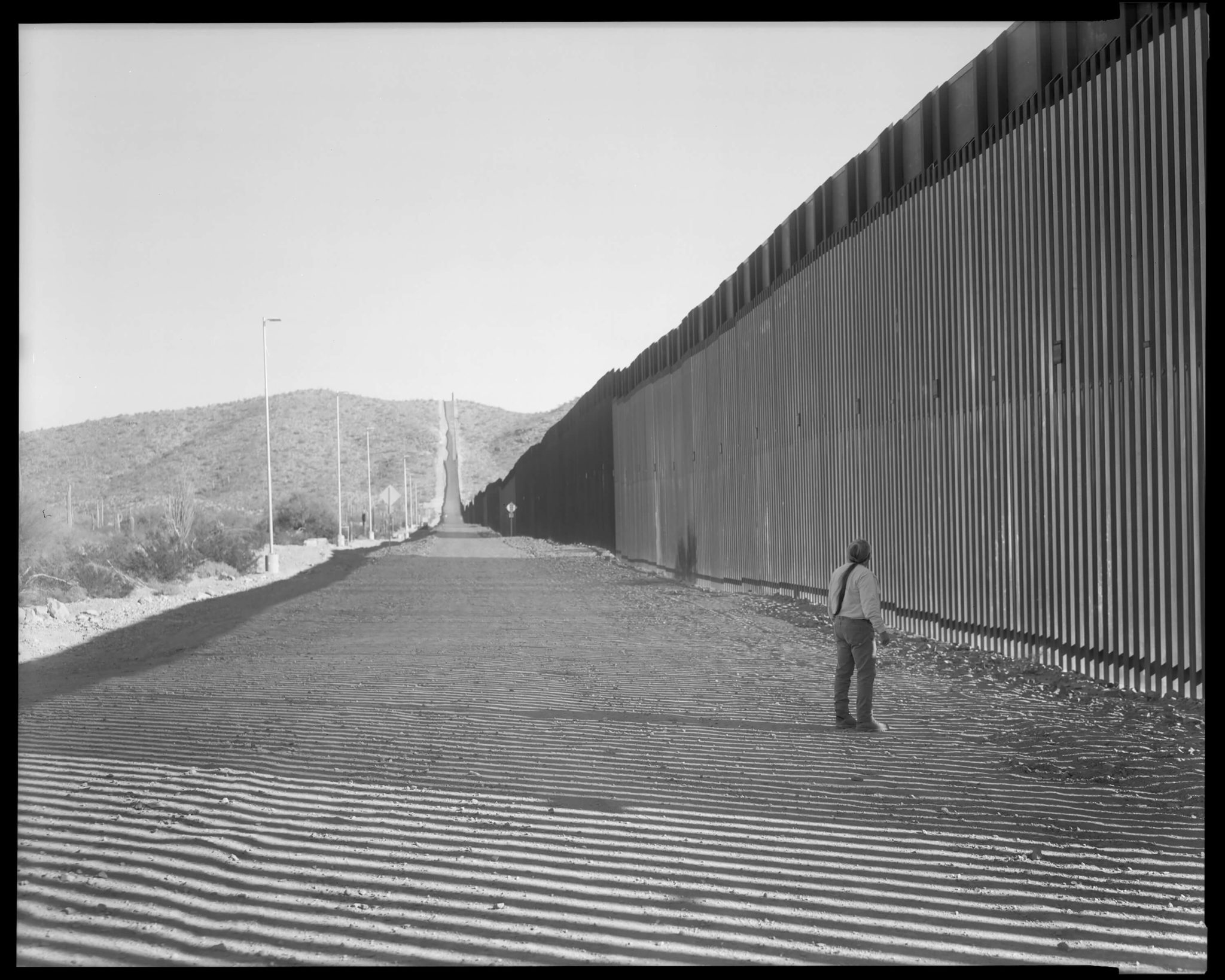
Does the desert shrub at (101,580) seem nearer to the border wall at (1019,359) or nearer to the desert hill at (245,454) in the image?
the border wall at (1019,359)

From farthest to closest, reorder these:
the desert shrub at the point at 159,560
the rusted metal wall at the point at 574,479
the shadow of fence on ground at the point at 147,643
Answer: the rusted metal wall at the point at 574,479
the desert shrub at the point at 159,560
the shadow of fence on ground at the point at 147,643

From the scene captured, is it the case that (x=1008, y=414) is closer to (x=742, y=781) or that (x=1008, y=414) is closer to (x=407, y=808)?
(x=742, y=781)

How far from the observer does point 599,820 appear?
6.68 metres

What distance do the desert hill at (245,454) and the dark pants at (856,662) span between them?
83014 millimetres

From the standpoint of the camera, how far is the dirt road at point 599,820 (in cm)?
491

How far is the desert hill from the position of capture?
380 ft

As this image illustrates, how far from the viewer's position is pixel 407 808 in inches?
274

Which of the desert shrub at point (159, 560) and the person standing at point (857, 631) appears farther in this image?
the desert shrub at point (159, 560)

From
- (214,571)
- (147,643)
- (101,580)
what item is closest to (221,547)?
(214,571)

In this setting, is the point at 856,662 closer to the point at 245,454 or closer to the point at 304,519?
the point at 304,519

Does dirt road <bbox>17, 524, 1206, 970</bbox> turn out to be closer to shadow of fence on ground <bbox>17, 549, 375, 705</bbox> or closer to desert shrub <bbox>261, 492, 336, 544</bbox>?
shadow of fence on ground <bbox>17, 549, 375, 705</bbox>

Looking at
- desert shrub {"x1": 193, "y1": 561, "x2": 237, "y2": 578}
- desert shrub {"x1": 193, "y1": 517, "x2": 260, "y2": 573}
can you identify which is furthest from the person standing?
desert shrub {"x1": 193, "y1": 517, "x2": 260, "y2": 573}

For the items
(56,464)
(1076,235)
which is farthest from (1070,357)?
(56,464)

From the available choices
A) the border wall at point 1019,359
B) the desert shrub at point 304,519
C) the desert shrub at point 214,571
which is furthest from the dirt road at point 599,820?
the desert shrub at point 304,519
